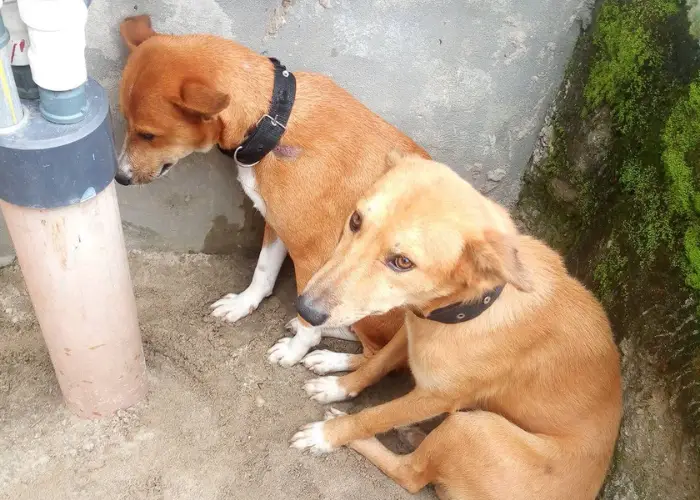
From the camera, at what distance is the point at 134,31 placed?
2.98 metres

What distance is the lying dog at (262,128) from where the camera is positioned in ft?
9.39

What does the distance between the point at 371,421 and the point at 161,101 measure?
70.4 inches

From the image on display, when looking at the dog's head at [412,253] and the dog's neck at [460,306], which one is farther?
→ the dog's neck at [460,306]

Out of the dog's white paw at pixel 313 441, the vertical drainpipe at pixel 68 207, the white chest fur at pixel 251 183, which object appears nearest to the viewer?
the vertical drainpipe at pixel 68 207

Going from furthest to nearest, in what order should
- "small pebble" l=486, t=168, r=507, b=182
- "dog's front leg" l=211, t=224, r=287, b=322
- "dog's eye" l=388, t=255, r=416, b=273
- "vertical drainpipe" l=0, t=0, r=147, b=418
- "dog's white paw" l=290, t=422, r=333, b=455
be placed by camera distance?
"small pebble" l=486, t=168, r=507, b=182 → "dog's front leg" l=211, t=224, r=287, b=322 → "dog's white paw" l=290, t=422, r=333, b=455 → "dog's eye" l=388, t=255, r=416, b=273 → "vertical drainpipe" l=0, t=0, r=147, b=418

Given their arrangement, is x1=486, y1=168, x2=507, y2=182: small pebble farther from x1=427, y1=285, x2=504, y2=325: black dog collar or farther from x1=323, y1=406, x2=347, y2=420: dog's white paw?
x1=323, y1=406, x2=347, y2=420: dog's white paw

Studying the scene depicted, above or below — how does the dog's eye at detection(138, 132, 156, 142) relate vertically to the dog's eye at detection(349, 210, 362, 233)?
below

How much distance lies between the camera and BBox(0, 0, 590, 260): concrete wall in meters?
3.15

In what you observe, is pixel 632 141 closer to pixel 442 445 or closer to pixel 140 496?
pixel 442 445

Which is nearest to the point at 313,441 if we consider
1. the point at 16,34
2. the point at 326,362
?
the point at 326,362

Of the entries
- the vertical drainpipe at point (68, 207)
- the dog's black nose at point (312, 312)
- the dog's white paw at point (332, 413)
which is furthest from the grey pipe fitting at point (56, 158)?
the dog's white paw at point (332, 413)

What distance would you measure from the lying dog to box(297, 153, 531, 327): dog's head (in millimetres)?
629

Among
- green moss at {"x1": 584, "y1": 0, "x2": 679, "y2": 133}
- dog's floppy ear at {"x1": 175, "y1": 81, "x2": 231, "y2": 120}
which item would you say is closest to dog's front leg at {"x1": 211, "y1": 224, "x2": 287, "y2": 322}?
dog's floppy ear at {"x1": 175, "y1": 81, "x2": 231, "y2": 120}

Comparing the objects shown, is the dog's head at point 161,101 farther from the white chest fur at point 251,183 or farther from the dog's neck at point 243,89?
the white chest fur at point 251,183
